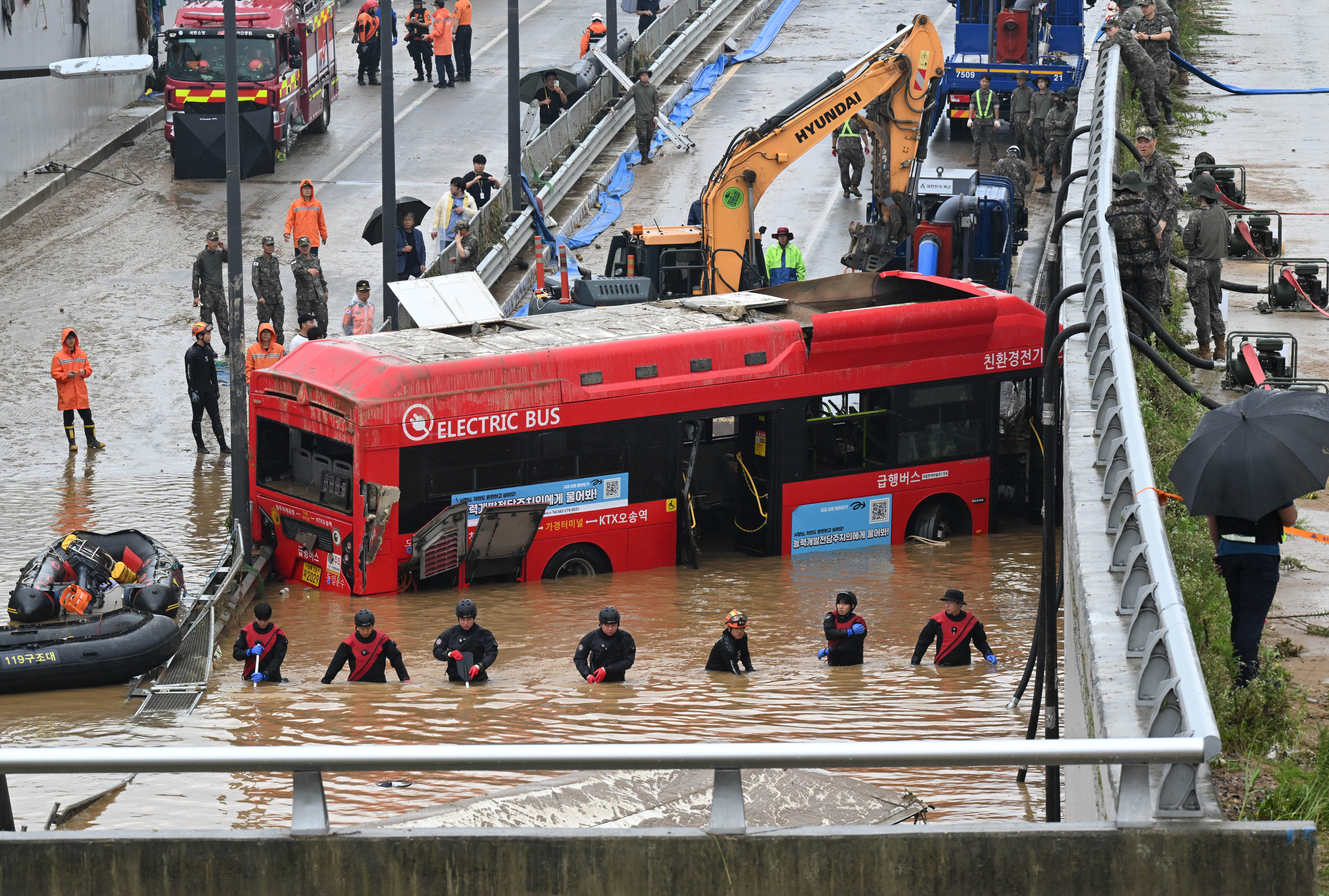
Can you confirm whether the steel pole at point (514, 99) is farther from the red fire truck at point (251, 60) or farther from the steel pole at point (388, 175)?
the red fire truck at point (251, 60)

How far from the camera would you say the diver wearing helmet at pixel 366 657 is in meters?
14.5

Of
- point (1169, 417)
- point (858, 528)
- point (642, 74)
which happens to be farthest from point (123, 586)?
point (642, 74)

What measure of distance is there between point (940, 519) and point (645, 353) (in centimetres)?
434

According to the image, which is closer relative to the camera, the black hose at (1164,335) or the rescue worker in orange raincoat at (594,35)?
the black hose at (1164,335)

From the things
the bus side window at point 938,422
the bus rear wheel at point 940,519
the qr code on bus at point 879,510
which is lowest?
the bus rear wheel at point 940,519

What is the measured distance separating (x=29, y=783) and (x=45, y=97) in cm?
2806

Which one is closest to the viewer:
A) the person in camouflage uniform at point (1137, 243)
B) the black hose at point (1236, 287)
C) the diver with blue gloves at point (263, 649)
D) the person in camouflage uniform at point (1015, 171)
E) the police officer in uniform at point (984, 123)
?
the diver with blue gloves at point (263, 649)

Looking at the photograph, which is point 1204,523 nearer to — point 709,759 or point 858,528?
point 709,759

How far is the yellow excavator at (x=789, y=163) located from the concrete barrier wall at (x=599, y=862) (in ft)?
63.3

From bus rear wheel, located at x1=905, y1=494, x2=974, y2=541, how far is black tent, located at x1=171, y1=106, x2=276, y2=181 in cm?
2030

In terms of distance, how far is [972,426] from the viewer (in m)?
21.0

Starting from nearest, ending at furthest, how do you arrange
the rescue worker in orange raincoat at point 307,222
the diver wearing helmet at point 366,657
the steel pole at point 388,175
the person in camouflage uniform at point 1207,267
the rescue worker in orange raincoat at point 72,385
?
the diver wearing helmet at point 366,657, the person in camouflage uniform at point 1207,267, the rescue worker in orange raincoat at point 72,385, the steel pole at point 388,175, the rescue worker in orange raincoat at point 307,222

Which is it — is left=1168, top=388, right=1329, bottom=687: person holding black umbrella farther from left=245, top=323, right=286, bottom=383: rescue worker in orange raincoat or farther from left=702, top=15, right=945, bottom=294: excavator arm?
left=702, top=15, right=945, bottom=294: excavator arm

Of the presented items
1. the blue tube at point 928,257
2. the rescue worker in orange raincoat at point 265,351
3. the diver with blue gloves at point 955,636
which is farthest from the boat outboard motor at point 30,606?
the blue tube at point 928,257
